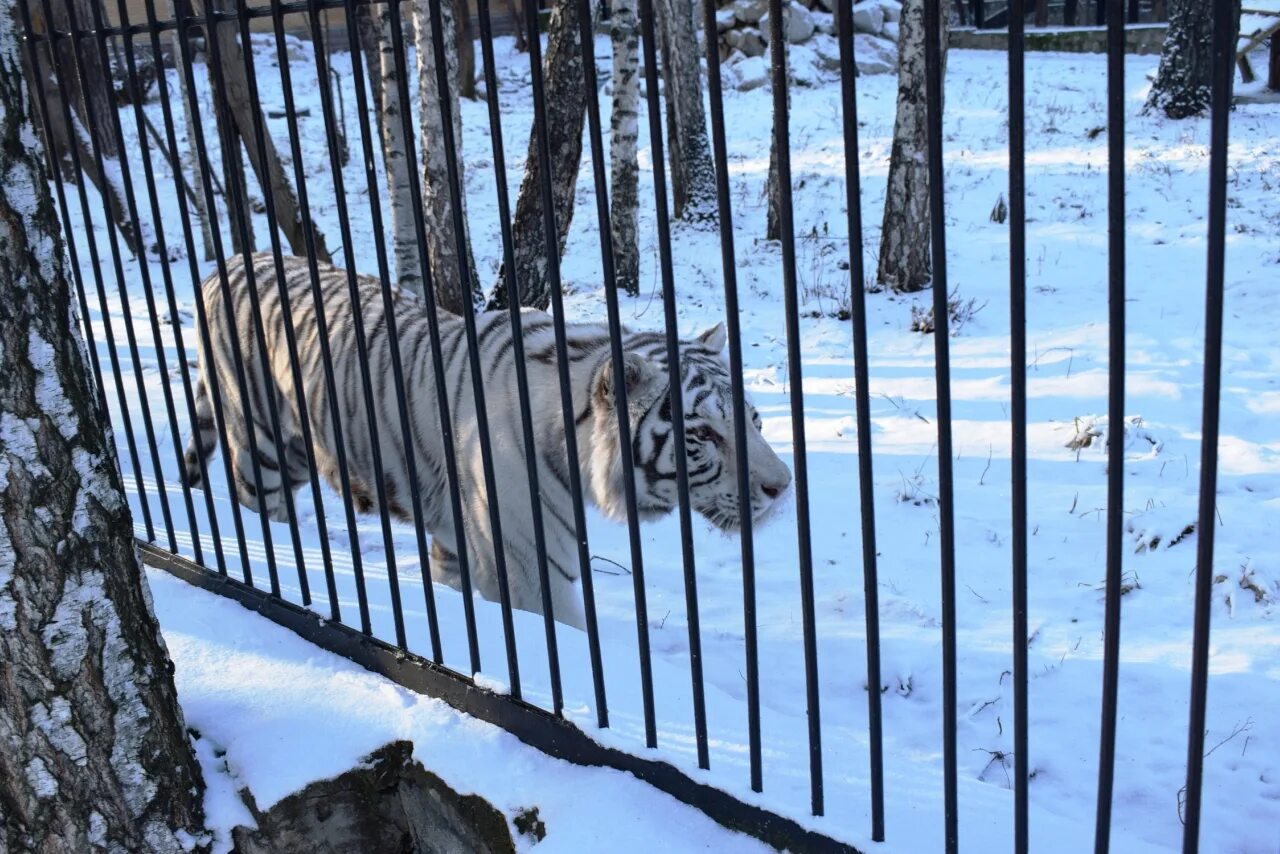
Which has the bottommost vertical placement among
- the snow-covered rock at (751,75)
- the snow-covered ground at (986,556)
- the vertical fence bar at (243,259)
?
the snow-covered ground at (986,556)

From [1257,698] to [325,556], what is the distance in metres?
2.82

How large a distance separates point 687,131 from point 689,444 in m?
8.65

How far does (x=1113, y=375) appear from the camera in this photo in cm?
162

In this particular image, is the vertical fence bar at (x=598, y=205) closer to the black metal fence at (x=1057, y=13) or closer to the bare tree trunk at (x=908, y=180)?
the bare tree trunk at (x=908, y=180)

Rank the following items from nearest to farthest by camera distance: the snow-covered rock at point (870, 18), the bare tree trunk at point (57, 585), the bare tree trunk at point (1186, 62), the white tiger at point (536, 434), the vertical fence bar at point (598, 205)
Answer: the vertical fence bar at point (598, 205)
the bare tree trunk at point (57, 585)
the white tiger at point (536, 434)
the bare tree trunk at point (1186, 62)
the snow-covered rock at point (870, 18)

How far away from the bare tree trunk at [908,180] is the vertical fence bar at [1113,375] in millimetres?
6227

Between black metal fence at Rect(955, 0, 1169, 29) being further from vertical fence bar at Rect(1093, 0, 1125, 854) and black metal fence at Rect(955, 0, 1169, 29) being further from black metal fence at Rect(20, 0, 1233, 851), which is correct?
vertical fence bar at Rect(1093, 0, 1125, 854)

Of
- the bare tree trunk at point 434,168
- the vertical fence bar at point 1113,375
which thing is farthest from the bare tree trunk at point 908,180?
the vertical fence bar at point 1113,375

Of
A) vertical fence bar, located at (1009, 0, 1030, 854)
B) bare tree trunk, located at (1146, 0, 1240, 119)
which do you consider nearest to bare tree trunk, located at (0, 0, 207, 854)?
vertical fence bar, located at (1009, 0, 1030, 854)

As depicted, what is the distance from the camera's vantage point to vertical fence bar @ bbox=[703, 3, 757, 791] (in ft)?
5.73

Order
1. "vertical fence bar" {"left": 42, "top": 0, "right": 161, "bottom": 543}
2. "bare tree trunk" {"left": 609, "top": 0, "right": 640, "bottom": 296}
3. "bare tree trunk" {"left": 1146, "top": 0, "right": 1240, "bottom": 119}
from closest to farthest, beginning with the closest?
"vertical fence bar" {"left": 42, "top": 0, "right": 161, "bottom": 543} < "bare tree trunk" {"left": 609, "top": 0, "right": 640, "bottom": 296} < "bare tree trunk" {"left": 1146, "top": 0, "right": 1240, "bottom": 119}

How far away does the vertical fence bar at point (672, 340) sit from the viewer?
1809 millimetres

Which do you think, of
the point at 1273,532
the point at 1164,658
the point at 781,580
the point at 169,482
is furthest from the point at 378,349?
the point at 1273,532

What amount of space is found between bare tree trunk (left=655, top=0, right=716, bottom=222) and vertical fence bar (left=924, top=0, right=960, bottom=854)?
977cm
